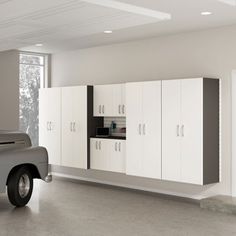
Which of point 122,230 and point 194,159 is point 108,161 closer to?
point 194,159

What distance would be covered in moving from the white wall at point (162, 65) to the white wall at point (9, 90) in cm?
110

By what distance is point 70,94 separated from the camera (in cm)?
954

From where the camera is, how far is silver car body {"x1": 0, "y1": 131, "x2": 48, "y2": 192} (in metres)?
6.92

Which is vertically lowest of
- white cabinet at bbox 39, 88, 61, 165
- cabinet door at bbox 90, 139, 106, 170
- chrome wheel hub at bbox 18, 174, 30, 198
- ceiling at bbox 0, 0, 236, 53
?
chrome wheel hub at bbox 18, 174, 30, 198

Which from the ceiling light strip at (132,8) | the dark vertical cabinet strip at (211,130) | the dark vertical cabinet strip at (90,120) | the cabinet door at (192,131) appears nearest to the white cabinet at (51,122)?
the dark vertical cabinet strip at (90,120)

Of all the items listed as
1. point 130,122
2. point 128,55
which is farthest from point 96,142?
point 128,55

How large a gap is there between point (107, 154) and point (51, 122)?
1.66m

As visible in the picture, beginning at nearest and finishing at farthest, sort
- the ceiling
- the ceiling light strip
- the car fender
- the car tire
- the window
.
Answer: the ceiling light strip < the ceiling < the car fender < the car tire < the window

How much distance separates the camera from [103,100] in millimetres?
9102

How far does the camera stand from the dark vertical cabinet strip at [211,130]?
7.38 m

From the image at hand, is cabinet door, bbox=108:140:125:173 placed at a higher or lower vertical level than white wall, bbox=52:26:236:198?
lower

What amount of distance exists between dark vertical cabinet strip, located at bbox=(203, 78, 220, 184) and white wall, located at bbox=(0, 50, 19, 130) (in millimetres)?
4212

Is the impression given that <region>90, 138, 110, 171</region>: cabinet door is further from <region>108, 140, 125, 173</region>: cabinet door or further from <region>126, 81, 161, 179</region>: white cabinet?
<region>126, 81, 161, 179</region>: white cabinet

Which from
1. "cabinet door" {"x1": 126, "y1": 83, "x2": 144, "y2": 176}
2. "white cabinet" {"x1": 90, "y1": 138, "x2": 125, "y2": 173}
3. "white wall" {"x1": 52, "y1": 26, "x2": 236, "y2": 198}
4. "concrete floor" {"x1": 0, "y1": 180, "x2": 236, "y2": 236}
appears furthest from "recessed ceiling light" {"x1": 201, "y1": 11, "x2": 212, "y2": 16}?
"white cabinet" {"x1": 90, "y1": 138, "x2": 125, "y2": 173}
